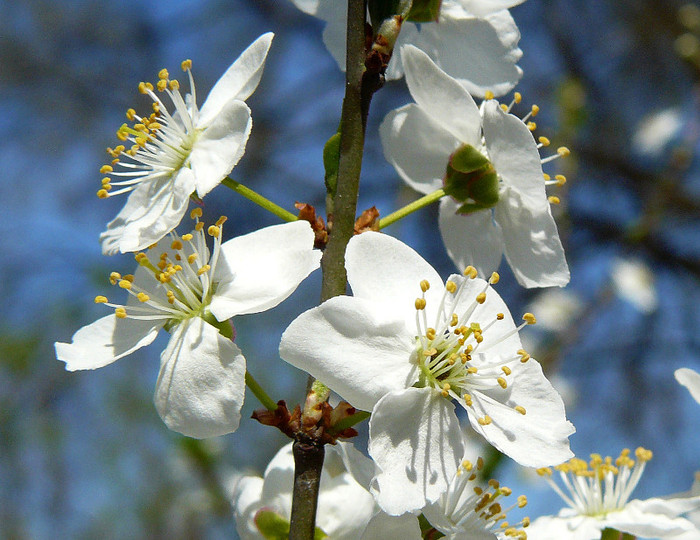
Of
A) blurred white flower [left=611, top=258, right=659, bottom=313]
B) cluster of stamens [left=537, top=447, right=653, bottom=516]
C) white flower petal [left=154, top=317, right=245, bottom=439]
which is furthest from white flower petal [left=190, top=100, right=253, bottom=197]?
blurred white flower [left=611, top=258, right=659, bottom=313]

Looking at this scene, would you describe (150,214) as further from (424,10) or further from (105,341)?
(424,10)

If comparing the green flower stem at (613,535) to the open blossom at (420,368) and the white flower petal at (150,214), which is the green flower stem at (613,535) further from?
the white flower petal at (150,214)

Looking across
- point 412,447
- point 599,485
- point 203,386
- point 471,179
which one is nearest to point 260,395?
point 203,386

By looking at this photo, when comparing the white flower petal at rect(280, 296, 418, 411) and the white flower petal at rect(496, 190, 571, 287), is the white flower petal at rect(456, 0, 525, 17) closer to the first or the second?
the white flower petal at rect(496, 190, 571, 287)

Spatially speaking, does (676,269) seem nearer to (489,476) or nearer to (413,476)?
(489,476)

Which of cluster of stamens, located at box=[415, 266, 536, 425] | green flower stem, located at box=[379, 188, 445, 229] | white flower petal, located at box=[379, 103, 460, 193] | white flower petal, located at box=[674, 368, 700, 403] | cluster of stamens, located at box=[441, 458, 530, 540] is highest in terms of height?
white flower petal, located at box=[379, 103, 460, 193]
